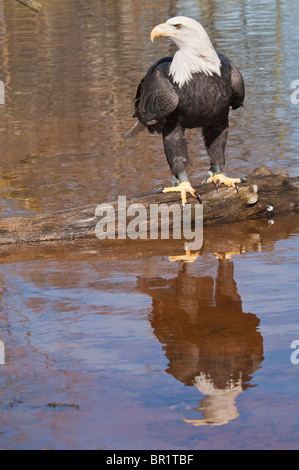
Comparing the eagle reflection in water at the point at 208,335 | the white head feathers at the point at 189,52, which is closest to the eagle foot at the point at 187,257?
the eagle reflection in water at the point at 208,335

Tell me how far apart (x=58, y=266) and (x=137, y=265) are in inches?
22.5

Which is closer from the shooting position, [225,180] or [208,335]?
[208,335]

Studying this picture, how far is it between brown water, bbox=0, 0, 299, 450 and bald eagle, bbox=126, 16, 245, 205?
2.77 feet

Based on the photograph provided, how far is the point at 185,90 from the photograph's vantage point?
633cm

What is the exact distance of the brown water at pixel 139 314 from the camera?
3.76 m

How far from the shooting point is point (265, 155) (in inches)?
368

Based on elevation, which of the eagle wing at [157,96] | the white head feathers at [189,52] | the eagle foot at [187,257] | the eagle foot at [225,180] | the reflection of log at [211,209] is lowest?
the eagle foot at [187,257]

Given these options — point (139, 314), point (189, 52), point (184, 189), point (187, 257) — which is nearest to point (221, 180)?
point (184, 189)

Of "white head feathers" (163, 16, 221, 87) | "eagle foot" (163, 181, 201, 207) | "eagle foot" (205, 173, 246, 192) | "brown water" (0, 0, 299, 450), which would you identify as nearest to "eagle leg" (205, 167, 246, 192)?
"eagle foot" (205, 173, 246, 192)

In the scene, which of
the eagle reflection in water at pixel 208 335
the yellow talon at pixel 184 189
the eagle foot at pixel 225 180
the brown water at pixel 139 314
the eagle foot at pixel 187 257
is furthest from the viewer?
the eagle foot at pixel 225 180

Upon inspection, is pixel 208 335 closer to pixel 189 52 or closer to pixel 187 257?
pixel 187 257

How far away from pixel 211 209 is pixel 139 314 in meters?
1.90

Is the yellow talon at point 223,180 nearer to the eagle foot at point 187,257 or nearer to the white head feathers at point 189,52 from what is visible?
the eagle foot at point 187,257

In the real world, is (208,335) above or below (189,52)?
below
